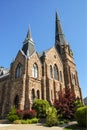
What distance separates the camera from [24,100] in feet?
90.3

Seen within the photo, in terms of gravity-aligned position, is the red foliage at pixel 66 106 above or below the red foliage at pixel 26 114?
above

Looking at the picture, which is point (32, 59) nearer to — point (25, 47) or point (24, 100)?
point (25, 47)

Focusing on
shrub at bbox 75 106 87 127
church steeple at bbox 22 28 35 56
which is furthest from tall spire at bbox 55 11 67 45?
shrub at bbox 75 106 87 127

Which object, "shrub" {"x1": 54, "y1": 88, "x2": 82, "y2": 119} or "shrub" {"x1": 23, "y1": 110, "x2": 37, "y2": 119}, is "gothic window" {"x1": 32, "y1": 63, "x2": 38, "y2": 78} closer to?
"shrub" {"x1": 23, "y1": 110, "x2": 37, "y2": 119}

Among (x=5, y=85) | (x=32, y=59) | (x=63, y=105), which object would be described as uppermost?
(x=32, y=59)

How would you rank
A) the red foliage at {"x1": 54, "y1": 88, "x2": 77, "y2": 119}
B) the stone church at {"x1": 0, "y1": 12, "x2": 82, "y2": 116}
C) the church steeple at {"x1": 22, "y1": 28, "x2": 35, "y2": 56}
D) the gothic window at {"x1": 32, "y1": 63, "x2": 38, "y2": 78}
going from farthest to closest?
the church steeple at {"x1": 22, "y1": 28, "x2": 35, "y2": 56}
the gothic window at {"x1": 32, "y1": 63, "x2": 38, "y2": 78}
the stone church at {"x1": 0, "y1": 12, "x2": 82, "y2": 116}
the red foliage at {"x1": 54, "y1": 88, "x2": 77, "y2": 119}

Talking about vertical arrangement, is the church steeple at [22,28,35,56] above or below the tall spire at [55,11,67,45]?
below

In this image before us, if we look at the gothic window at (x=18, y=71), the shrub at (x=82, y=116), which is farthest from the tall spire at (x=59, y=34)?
the shrub at (x=82, y=116)

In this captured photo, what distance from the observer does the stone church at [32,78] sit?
29.1m

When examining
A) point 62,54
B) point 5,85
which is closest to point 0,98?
point 5,85

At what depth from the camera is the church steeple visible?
34.3m

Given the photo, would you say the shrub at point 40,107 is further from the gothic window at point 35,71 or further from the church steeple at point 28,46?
the church steeple at point 28,46

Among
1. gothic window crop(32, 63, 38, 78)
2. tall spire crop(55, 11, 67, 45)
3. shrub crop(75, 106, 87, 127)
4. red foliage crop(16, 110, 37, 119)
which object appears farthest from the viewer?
tall spire crop(55, 11, 67, 45)

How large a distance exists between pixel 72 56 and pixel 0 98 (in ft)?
80.0
